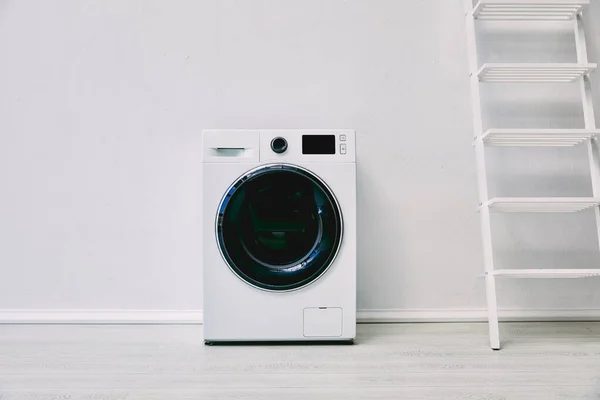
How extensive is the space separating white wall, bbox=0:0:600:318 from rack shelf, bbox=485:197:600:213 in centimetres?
29

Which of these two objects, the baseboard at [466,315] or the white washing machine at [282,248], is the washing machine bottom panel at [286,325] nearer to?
the white washing machine at [282,248]

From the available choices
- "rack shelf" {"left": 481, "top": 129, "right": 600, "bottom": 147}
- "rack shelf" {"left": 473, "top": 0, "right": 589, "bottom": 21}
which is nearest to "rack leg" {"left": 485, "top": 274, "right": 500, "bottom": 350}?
"rack shelf" {"left": 481, "top": 129, "right": 600, "bottom": 147}

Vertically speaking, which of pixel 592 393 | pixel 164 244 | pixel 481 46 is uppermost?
pixel 481 46

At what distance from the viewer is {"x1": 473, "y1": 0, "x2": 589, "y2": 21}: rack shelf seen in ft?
7.95

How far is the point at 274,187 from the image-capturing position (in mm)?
2219

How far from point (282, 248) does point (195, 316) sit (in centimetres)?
62

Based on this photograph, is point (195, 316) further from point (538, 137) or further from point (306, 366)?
point (538, 137)

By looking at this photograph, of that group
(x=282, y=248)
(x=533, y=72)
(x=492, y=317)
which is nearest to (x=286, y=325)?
(x=282, y=248)

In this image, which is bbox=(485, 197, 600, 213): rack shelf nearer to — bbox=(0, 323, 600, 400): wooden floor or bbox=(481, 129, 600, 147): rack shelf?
bbox=(481, 129, 600, 147): rack shelf

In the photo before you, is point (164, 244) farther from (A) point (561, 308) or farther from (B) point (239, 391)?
(A) point (561, 308)

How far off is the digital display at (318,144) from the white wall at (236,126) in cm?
45

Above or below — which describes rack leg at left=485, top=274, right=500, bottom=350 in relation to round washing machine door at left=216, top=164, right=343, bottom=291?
below

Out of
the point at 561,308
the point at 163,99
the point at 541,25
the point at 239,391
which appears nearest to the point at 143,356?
the point at 239,391

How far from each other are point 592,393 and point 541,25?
67.0 inches
